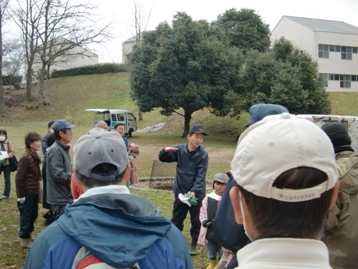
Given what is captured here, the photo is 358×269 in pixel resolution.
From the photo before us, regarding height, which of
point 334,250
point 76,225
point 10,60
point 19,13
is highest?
point 19,13

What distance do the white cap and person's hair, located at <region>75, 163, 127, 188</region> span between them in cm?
95

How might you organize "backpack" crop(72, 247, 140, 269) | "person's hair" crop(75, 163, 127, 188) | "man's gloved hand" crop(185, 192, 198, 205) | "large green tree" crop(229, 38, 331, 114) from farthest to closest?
"large green tree" crop(229, 38, 331, 114) < "man's gloved hand" crop(185, 192, 198, 205) < "person's hair" crop(75, 163, 127, 188) < "backpack" crop(72, 247, 140, 269)

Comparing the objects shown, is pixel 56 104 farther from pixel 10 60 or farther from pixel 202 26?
pixel 202 26

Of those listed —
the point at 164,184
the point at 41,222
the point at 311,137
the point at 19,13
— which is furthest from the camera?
the point at 19,13

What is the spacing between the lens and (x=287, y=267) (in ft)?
3.72

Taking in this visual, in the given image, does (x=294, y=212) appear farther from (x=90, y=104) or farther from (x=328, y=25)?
(x=328, y=25)

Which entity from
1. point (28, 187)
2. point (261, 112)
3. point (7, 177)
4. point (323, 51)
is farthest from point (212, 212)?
point (323, 51)

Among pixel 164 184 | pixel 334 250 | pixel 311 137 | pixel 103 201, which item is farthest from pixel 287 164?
pixel 164 184

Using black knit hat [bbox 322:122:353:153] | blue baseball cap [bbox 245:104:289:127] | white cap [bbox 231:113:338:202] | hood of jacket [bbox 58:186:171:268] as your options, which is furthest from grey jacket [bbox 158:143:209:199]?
white cap [bbox 231:113:338:202]

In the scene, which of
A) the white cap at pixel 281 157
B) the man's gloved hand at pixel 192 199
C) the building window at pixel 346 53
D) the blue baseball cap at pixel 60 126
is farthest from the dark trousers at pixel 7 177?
the building window at pixel 346 53

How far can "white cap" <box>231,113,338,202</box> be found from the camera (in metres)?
1.19

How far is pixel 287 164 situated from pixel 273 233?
0.21 meters

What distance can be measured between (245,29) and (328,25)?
12.5 m

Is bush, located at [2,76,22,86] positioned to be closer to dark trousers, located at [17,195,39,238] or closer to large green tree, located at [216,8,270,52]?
large green tree, located at [216,8,270,52]
